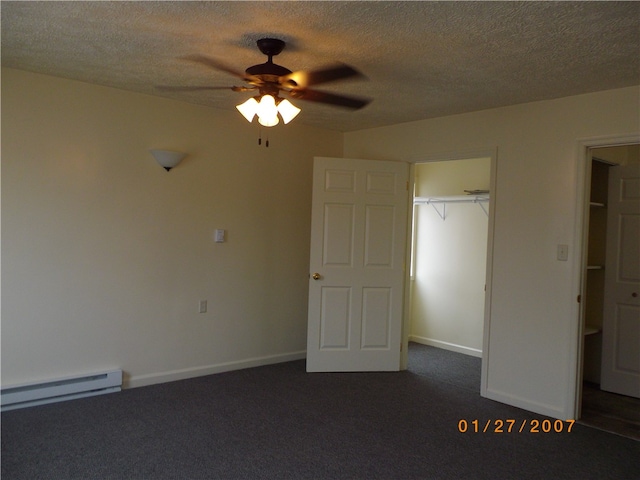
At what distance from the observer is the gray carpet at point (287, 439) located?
2781 millimetres

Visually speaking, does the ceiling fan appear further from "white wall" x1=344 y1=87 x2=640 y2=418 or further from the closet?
the closet

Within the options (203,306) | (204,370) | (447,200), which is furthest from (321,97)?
(447,200)

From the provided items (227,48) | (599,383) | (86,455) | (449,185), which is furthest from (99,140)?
(599,383)

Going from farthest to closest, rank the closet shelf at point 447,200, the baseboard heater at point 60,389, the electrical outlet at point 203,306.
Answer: the closet shelf at point 447,200, the electrical outlet at point 203,306, the baseboard heater at point 60,389

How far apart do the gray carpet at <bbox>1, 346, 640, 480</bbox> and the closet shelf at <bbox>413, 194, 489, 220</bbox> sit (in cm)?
218

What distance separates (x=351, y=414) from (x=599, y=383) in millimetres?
2560

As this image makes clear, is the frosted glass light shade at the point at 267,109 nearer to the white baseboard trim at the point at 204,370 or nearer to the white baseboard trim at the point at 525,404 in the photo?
the white baseboard trim at the point at 204,370

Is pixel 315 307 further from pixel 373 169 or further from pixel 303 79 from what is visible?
pixel 303 79

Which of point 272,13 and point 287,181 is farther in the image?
point 287,181

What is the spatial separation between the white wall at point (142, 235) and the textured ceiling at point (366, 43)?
455 millimetres

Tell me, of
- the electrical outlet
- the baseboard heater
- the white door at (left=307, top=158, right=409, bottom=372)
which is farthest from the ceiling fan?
the baseboard heater

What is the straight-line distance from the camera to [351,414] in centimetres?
362

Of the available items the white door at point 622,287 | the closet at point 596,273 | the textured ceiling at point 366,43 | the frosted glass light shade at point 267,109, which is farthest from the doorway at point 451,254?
the frosted glass light shade at point 267,109

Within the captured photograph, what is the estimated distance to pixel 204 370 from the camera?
446 centimetres
